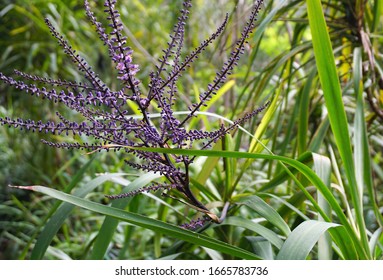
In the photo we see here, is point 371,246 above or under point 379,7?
under

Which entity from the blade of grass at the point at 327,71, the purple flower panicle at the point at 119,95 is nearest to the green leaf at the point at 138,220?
the purple flower panicle at the point at 119,95

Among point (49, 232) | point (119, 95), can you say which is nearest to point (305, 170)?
point (119, 95)

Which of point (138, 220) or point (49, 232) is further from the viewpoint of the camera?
point (49, 232)

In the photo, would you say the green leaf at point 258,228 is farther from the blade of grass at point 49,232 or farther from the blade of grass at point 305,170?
the blade of grass at point 49,232

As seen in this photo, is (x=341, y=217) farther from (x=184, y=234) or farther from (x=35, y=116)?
(x=35, y=116)

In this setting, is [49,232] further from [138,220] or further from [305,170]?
[305,170]

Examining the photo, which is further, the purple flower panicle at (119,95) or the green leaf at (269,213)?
the green leaf at (269,213)

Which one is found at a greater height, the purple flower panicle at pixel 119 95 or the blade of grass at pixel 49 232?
the purple flower panicle at pixel 119 95

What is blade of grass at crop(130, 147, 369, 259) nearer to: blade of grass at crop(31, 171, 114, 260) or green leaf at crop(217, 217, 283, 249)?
green leaf at crop(217, 217, 283, 249)

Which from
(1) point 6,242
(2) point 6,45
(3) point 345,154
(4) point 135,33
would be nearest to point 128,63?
(3) point 345,154
